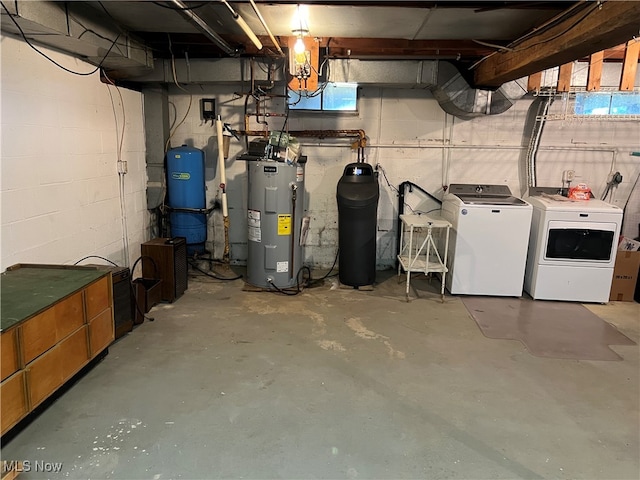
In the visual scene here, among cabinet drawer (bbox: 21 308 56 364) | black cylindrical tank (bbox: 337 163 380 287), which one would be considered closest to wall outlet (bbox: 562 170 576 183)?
black cylindrical tank (bbox: 337 163 380 287)

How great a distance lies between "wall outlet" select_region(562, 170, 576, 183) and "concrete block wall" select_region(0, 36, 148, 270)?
188 inches

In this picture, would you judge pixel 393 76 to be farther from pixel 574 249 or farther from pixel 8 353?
pixel 8 353

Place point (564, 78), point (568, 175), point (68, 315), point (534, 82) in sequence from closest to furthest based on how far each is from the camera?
point (68, 315), point (564, 78), point (534, 82), point (568, 175)

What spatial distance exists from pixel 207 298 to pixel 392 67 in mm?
2972

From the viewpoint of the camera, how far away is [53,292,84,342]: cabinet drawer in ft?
7.95

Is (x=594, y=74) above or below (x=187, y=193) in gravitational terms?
above

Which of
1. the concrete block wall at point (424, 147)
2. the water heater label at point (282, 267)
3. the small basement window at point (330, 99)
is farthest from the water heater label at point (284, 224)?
the small basement window at point (330, 99)

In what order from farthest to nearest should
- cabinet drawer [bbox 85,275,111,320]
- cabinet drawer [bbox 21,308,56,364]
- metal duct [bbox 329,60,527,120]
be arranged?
metal duct [bbox 329,60,527,120] < cabinet drawer [bbox 85,275,111,320] < cabinet drawer [bbox 21,308,56,364]

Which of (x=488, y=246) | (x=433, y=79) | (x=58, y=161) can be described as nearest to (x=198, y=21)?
(x=58, y=161)

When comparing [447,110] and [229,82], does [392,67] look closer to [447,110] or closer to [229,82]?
[447,110]

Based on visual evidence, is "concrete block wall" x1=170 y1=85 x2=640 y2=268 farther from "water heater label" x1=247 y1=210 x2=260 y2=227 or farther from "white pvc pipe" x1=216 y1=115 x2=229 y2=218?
"water heater label" x1=247 y1=210 x2=260 y2=227

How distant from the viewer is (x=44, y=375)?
A: 90.9 inches

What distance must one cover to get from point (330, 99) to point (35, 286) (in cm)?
354
